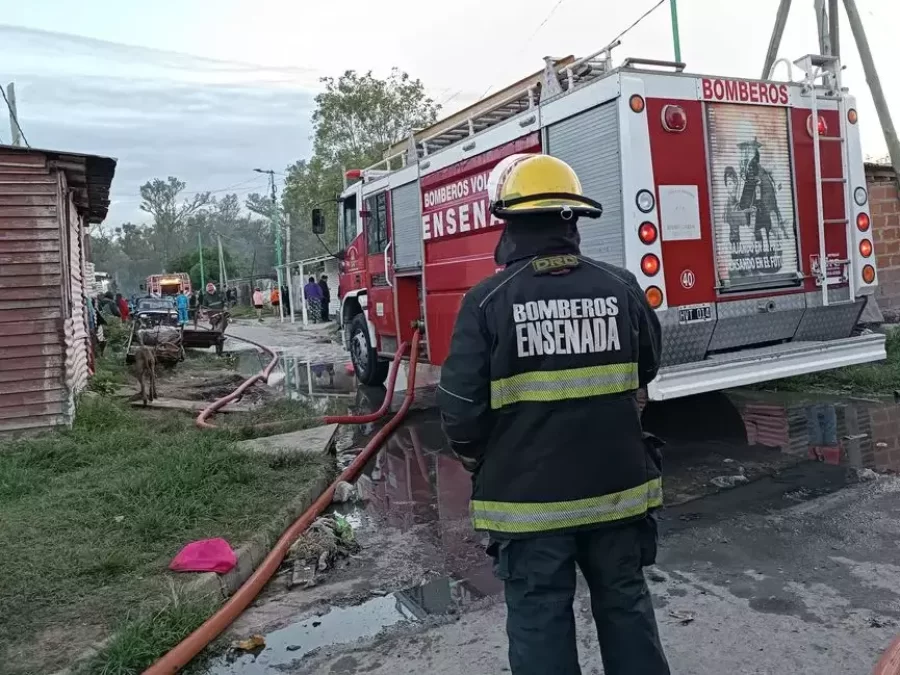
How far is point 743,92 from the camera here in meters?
5.82

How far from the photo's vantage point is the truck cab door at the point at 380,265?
915cm

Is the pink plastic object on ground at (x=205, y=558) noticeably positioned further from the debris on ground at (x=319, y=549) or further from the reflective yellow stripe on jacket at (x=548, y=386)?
the reflective yellow stripe on jacket at (x=548, y=386)

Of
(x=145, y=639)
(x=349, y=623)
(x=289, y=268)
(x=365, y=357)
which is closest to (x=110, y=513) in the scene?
(x=145, y=639)

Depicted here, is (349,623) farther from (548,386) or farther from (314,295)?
(314,295)

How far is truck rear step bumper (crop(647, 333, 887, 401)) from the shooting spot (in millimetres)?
5281

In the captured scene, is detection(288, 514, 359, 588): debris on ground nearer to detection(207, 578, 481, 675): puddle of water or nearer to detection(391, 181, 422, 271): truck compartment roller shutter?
detection(207, 578, 481, 675): puddle of water

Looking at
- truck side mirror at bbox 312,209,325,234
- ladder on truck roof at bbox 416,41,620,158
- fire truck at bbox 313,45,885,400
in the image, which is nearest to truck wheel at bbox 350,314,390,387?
truck side mirror at bbox 312,209,325,234

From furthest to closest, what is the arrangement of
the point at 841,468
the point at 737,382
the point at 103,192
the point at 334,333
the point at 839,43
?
1. the point at 334,333
2. the point at 839,43
3. the point at 103,192
4. the point at 737,382
5. the point at 841,468

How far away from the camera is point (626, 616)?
213 cm

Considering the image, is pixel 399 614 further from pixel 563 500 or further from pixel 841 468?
pixel 841 468

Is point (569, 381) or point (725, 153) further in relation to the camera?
point (725, 153)

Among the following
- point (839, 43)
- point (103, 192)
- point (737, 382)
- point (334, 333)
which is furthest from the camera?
point (334, 333)

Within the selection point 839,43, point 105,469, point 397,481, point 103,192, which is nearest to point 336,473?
point 397,481

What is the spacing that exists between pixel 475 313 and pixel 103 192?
968cm
